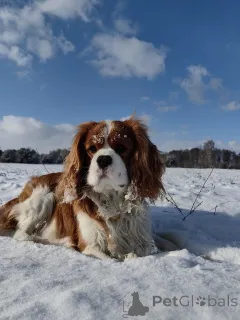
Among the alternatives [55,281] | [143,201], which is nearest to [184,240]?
[143,201]

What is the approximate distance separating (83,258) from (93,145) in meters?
1.08

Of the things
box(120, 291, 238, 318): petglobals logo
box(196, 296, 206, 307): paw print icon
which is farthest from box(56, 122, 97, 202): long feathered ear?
box(196, 296, 206, 307): paw print icon

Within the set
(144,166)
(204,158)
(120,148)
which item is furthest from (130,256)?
(204,158)

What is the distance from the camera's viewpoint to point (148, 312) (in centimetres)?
183

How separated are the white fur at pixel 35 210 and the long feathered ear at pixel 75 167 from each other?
0.47m

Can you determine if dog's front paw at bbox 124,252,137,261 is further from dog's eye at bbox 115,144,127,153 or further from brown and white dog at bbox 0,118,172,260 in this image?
dog's eye at bbox 115,144,127,153

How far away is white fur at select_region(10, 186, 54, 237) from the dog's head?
65 centimetres

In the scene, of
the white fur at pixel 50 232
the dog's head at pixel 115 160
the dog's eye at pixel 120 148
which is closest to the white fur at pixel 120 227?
the dog's head at pixel 115 160

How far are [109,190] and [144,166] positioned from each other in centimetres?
42

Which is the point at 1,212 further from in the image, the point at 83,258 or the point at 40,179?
the point at 83,258

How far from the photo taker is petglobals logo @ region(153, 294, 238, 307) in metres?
1.91

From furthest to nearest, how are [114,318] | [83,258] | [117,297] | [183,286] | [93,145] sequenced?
[93,145], [83,258], [183,286], [117,297], [114,318]

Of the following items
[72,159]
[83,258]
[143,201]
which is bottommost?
[83,258]

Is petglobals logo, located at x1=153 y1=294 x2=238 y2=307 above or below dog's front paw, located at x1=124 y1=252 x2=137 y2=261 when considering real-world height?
above
